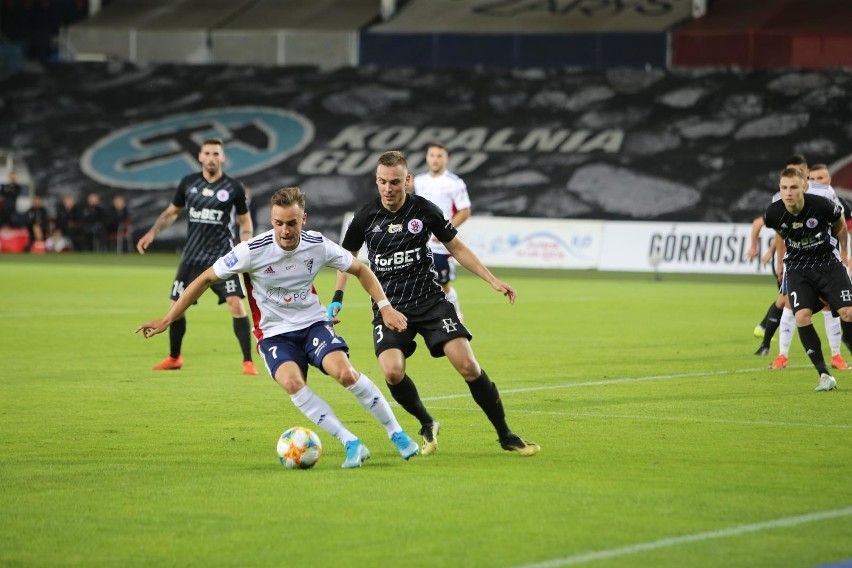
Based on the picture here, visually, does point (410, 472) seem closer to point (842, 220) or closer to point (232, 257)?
point (232, 257)

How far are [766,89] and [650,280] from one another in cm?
1259

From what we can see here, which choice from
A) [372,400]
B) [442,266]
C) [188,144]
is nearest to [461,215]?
[442,266]

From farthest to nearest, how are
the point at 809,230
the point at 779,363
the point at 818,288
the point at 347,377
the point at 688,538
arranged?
the point at 779,363 < the point at 818,288 < the point at 809,230 < the point at 347,377 < the point at 688,538

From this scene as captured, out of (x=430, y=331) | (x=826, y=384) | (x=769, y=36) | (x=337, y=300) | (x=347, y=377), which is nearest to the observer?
(x=347, y=377)

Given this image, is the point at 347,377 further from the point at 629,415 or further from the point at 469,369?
the point at 629,415

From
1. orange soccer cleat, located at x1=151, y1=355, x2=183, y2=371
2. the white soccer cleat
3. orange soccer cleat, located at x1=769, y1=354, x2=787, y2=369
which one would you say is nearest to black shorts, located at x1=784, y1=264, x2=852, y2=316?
the white soccer cleat

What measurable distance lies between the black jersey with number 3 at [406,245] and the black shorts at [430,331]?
91 millimetres

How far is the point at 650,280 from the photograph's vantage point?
1160 inches

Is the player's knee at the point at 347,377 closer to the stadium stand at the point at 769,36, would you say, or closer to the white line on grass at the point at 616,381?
the white line on grass at the point at 616,381

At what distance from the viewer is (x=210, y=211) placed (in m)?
14.3

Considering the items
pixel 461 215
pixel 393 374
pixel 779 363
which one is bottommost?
pixel 779 363

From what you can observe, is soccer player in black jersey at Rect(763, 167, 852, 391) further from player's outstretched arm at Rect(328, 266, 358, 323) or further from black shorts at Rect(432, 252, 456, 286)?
black shorts at Rect(432, 252, 456, 286)

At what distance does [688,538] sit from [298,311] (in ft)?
10.9

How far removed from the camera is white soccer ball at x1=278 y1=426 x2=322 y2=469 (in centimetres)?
842
